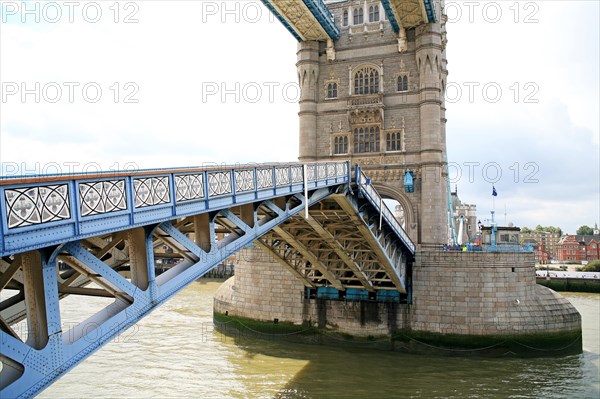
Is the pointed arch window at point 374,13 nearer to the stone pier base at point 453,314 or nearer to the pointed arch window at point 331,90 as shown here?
the pointed arch window at point 331,90

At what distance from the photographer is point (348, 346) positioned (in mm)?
25312

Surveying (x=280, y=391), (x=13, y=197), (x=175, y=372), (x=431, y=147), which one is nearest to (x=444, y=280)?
(x=431, y=147)

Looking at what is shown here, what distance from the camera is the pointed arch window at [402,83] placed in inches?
1208

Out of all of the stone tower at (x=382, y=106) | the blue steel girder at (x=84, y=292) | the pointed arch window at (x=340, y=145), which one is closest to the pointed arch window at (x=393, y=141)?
the stone tower at (x=382, y=106)

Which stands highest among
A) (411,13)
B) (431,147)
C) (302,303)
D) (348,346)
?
(411,13)

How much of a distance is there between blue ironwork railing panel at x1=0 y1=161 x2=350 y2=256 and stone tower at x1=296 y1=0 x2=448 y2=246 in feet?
63.4

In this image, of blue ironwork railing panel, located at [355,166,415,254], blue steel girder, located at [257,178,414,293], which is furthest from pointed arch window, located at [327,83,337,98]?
blue ironwork railing panel, located at [355,166,415,254]

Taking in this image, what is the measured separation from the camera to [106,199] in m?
7.52

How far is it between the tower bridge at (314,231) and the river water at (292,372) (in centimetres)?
189

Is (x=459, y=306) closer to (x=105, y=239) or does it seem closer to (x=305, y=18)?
(x=305, y=18)

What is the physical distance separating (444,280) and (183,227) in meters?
16.6

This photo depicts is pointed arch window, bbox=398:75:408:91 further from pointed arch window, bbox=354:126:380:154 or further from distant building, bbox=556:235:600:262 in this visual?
distant building, bbox=556:235:600:262

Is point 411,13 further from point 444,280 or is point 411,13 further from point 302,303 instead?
point 302,303

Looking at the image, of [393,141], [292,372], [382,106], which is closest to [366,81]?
[382,106]
